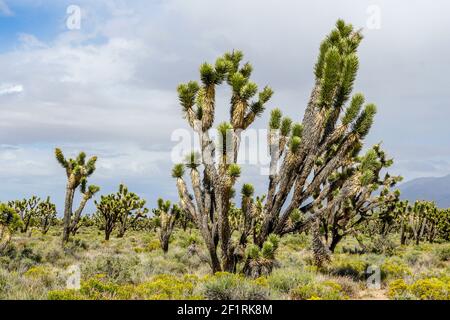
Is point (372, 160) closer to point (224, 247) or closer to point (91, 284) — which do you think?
point (224, 247)

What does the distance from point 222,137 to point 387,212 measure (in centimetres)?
1840

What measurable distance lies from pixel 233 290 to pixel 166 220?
15.6 meters

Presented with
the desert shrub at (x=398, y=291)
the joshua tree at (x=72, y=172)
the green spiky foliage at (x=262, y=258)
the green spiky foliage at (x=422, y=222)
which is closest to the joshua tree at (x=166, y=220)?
the joshua tree at (x=72, y=172)

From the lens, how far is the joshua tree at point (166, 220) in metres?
23.5

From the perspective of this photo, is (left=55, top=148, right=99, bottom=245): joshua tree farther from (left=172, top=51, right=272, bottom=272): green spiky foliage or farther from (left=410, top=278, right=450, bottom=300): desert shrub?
(left=410, top=278, right=450, bottom=300): desert shrub

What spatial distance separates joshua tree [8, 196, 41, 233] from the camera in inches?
1465

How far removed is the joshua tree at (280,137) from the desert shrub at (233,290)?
6.99 ft

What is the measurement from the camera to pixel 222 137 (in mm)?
10711

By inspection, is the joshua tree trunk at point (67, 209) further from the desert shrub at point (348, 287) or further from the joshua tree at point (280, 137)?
the desert shrub at point (348, 287)

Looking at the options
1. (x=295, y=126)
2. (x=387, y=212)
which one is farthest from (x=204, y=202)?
(x=387, y=212)

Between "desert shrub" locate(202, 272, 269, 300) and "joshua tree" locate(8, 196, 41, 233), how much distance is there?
3272cm

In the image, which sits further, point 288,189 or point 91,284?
point 288,189

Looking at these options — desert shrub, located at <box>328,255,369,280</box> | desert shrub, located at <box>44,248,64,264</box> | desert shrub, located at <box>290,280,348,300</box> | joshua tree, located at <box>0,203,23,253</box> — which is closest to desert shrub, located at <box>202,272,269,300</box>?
desert shrub, located at <box>290,280,348,300</box>

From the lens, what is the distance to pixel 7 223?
15.2 m
